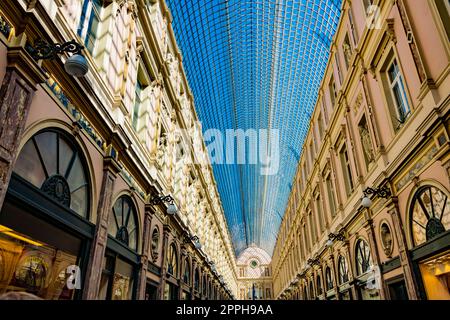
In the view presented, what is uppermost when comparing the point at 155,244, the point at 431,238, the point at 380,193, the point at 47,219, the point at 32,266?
the point at 380,193

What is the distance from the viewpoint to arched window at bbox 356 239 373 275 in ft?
47.5

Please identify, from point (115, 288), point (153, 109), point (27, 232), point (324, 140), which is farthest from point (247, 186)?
point (27, 232)

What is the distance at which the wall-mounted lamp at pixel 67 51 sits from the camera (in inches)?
233

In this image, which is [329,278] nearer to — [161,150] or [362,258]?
[362,258]

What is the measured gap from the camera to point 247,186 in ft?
197

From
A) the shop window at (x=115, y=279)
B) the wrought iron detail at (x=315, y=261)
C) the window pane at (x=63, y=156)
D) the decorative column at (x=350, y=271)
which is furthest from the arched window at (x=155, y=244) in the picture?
the wrought iron detail at (x=315, y=261)

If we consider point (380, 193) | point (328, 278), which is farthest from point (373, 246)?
point (328, 278)

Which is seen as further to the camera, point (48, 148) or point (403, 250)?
point (403, 250)

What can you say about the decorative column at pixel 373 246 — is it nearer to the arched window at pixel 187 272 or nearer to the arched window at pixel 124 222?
the arched window at pixel 124 222

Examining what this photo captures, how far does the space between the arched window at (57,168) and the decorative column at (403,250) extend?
9026mm

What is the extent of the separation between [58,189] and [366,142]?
467 inches

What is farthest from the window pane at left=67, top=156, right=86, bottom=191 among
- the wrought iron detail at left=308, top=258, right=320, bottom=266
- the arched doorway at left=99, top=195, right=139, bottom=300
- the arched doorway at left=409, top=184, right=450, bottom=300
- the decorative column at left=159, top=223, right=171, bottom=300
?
the wrought iron detail at left=308, top=258, right=320, bottom=266

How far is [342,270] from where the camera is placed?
61.5 ft
